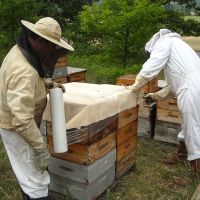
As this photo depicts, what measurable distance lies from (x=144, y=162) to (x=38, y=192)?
241 centimetres

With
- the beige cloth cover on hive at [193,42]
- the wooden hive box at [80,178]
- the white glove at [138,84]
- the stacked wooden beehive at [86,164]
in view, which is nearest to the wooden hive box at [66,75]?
the white glove at [138,84]

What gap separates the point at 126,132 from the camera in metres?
4.75

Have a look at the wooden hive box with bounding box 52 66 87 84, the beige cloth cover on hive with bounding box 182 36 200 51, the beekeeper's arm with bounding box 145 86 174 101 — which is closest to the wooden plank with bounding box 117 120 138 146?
the beekeeper's arm with bounding box 145 86 174 101

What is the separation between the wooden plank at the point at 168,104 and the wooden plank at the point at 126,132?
1292 millimetres

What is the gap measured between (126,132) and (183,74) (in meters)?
1.07

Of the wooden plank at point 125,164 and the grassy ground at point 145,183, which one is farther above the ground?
the wooden plank at point 125,164

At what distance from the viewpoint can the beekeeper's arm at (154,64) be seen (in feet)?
15.4

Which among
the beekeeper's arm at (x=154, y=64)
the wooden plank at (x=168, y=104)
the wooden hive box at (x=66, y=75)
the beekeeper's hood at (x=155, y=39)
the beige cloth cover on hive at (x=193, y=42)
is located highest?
the beekeeper's hood at (x=155, y=39)

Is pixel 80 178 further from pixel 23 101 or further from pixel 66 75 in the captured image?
pixel 66 75

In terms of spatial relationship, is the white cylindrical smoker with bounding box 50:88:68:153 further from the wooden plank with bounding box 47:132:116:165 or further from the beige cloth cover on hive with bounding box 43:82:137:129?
the wooden plank with bounding box 47:132:116:165

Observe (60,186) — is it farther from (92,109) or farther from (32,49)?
(32,49)

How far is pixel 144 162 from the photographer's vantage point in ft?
18.2

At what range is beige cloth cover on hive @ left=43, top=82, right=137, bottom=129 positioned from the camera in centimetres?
379

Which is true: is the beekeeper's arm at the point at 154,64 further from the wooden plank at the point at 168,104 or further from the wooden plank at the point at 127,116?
the wooden plank at the point at 168,104
